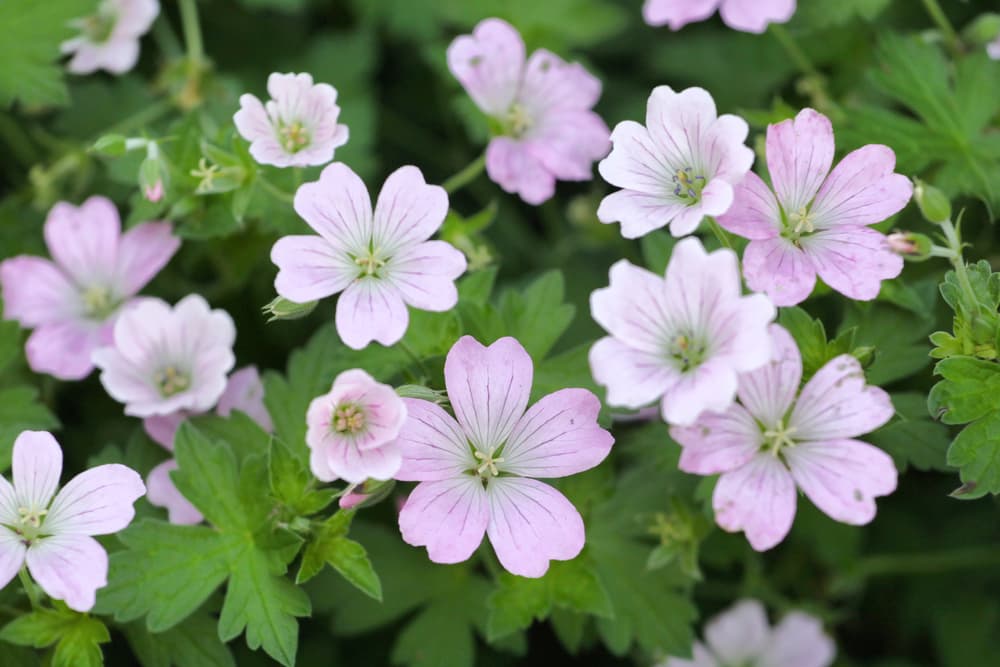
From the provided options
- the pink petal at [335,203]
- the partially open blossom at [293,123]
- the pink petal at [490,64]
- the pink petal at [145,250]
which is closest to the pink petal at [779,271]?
the pink petal at [335,203]

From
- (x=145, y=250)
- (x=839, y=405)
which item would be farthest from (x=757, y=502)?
(x=145, y=250)

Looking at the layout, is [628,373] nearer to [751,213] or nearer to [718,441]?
[718,441]

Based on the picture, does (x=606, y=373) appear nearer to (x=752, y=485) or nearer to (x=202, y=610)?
(x=752, y=485)

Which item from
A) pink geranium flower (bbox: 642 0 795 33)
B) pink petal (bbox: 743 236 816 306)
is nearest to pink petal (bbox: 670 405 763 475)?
pink petal (bbox: 743 236 816 306)

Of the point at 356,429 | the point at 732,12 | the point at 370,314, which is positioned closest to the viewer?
the point at 356,429

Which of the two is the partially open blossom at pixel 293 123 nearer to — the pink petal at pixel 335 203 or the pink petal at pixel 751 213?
the pink petal at pixel 335 203

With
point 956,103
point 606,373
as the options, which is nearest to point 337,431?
point 606,373
